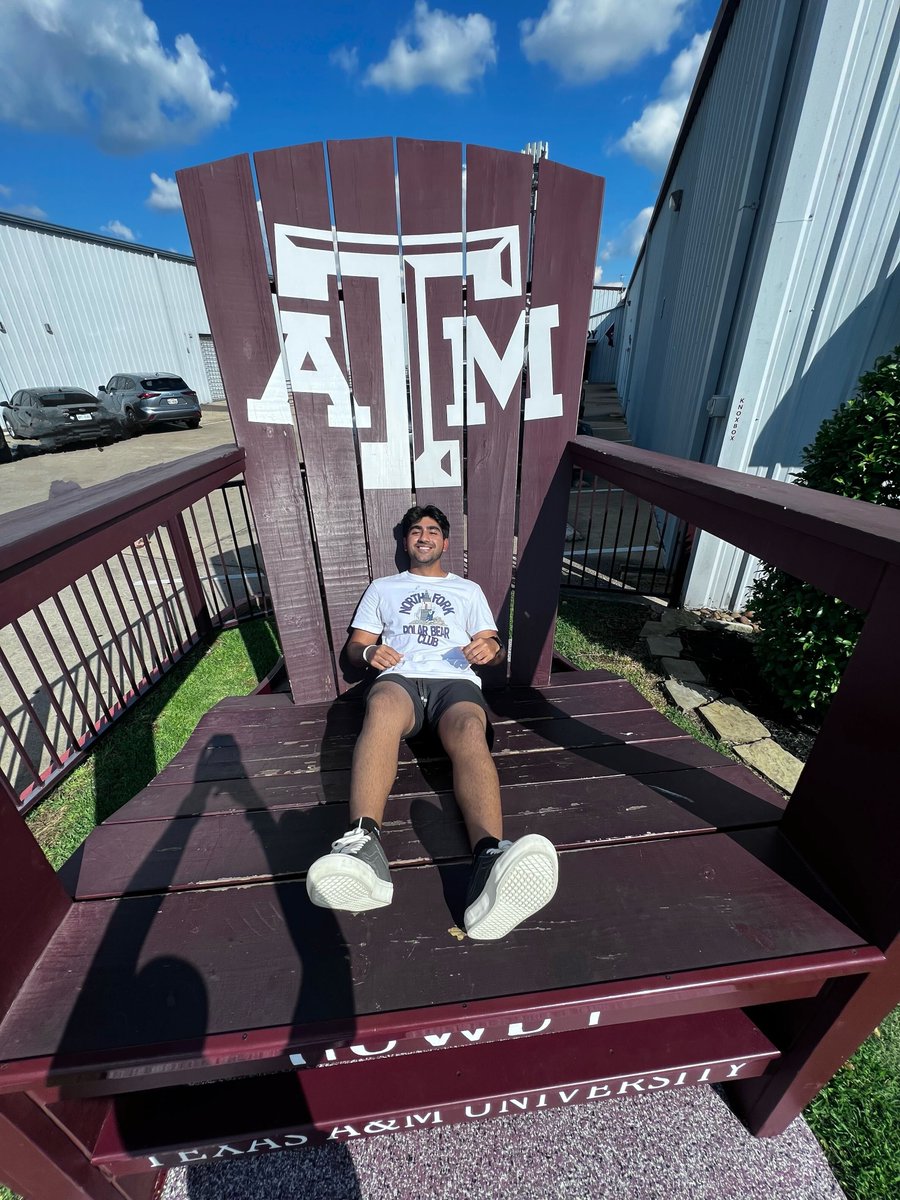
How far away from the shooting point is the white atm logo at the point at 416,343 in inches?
65.9

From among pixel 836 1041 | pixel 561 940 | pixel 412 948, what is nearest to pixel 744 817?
pixel 836 1041

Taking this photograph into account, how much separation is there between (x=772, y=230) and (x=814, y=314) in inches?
23.4

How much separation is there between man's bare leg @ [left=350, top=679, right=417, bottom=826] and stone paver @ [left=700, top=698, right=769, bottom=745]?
192 centimetres

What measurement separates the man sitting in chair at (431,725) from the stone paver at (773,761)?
1.54m

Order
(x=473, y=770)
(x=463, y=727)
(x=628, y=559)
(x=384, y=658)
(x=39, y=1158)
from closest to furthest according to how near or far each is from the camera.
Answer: (x=39, y=1158) → (x=473, y=770) → (x=463, y=727) → (x=384, y=658) → (x=628, y=559)

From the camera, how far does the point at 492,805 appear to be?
1313 millimetres

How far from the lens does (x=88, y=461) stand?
34.4 ft

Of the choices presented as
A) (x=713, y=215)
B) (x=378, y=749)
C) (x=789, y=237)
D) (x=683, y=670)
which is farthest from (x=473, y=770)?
(x=713, y=215)

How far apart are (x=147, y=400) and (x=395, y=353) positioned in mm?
14308

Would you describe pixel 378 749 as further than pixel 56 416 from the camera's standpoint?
No

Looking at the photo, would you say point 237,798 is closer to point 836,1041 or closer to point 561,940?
point 561,940

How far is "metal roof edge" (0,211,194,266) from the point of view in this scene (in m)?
12.9

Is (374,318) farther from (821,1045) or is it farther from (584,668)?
(821,1045)

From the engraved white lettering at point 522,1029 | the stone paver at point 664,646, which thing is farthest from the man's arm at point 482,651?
the stone paver at point 664,646
